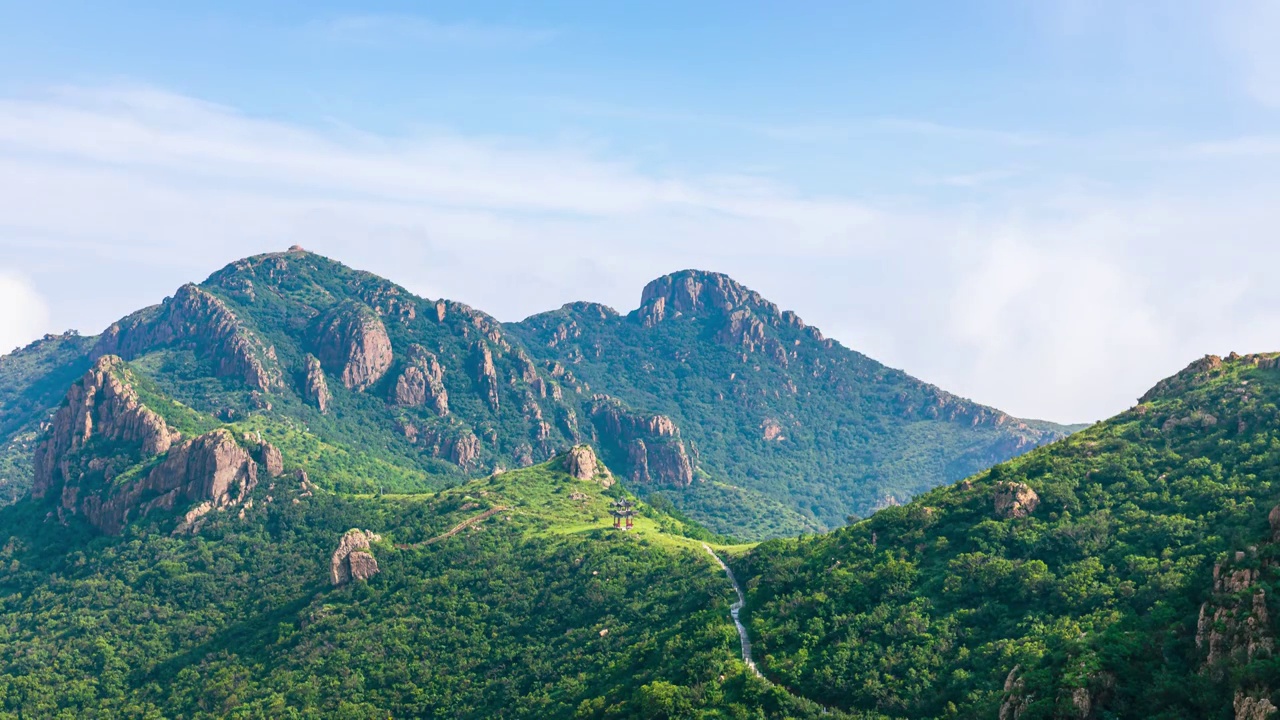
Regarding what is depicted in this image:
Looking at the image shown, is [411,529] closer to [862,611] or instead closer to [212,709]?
[212,709]

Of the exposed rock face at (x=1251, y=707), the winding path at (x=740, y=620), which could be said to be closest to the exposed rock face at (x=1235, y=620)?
the exposed rock face at (x=1251, y=707)

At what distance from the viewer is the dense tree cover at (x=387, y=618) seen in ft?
376

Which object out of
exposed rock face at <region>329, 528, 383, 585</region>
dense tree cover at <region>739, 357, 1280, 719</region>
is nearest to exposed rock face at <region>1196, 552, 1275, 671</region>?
dense tree cover at <region>739, 357, 1280, 719</region>

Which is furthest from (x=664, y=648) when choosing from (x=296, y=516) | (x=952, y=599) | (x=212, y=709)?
(x=296, y=516)

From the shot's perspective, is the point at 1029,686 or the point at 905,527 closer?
the point at 1029,686

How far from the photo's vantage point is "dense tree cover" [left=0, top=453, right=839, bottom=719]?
4508 inches

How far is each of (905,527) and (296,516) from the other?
13363 cm

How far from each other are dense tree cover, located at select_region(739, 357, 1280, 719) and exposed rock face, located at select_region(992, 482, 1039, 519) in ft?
3.78

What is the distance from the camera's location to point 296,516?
195 metres

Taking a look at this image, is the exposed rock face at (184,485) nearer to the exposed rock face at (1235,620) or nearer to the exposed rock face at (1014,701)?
the exposed rock face at (1014,701)

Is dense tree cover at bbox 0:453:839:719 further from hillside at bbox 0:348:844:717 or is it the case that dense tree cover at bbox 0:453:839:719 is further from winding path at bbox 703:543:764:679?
winding path at bbox 703:543:764:679

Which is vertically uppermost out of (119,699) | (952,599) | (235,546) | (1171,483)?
(1171,483)

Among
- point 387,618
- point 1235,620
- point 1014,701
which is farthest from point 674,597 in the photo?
point 1235,620

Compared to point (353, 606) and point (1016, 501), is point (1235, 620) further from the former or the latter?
point (353, 606)
